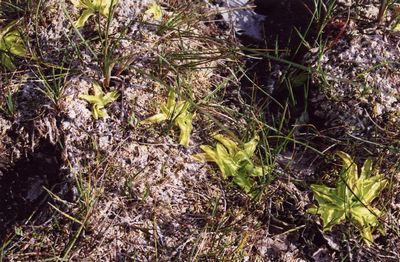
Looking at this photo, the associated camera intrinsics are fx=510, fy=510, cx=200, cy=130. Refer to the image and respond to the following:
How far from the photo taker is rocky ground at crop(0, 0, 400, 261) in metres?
1.62

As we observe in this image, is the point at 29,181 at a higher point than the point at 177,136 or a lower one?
lower

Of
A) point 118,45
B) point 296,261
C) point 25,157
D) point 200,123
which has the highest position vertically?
point 118,45

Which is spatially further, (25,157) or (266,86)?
(266,86)

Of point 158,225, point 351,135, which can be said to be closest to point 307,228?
point 351,135

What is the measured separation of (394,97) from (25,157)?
131 centimetres

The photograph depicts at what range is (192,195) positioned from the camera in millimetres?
1727

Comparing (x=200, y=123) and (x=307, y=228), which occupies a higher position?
(x=200, y=123)

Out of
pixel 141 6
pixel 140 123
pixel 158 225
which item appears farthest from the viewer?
pixel 141 6

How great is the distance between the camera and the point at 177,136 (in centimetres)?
179

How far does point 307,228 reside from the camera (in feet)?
5.60

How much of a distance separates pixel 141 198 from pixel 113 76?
447 mm

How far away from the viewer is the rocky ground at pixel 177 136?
1615 mm

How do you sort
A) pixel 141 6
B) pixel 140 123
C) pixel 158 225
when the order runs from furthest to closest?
pixel 141 6, pixel 140 123, pixel 158 225

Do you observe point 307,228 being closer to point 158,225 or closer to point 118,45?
point 158,225
